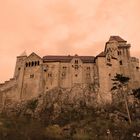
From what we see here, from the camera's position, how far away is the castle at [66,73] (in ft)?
332

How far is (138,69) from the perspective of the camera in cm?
10925

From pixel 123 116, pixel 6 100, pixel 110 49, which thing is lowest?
pixel 123 116

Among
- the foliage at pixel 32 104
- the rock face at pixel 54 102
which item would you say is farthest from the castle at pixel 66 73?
the foliage at pixel 32 104

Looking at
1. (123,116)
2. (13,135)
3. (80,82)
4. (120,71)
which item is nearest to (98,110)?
(123,116)

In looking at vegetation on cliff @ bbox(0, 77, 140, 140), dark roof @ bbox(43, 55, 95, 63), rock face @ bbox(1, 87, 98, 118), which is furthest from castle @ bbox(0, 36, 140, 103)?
vegetation on cliff @ bbox(0, 77, 140, 140)

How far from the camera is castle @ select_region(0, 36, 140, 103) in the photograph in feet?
332

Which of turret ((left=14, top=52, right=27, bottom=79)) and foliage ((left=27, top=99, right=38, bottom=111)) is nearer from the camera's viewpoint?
foliage ((left=27, top=99, right=38, bottom=111))

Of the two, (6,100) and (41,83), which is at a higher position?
(41,83)

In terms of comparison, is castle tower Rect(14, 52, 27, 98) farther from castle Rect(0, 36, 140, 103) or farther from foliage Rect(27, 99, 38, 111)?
foliage Rect(27, 99, 38, 111)

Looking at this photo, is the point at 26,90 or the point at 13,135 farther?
the point at 26,90

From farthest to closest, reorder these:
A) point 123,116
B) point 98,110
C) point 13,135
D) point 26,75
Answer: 1. point 26,75
2. point 98,110
3. point 123,116
4. point 13,135

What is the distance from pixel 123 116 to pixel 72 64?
32576 millimetres

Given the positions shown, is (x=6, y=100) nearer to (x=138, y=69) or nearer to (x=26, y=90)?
(x=26, y=90)

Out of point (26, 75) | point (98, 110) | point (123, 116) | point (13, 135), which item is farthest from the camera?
point (26, 75)
